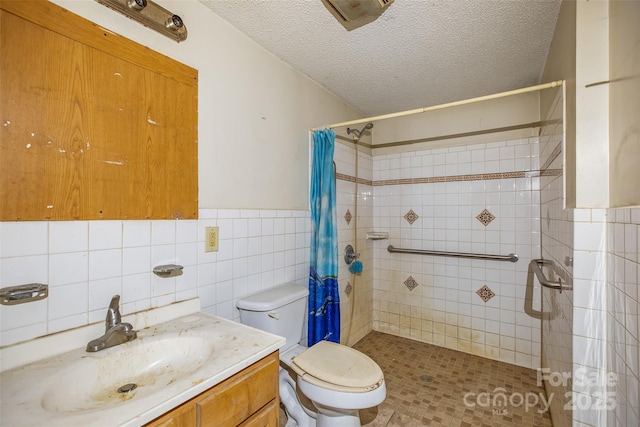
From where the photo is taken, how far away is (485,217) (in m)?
2.43

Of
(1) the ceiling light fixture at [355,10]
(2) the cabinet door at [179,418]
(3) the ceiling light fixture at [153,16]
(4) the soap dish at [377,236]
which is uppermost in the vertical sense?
(1) the ceiling light fixture at [355,10]

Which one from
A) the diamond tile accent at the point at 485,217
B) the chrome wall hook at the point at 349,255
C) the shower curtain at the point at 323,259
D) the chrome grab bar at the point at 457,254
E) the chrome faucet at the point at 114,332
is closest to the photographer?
the chrome faucet at the point at 114,332

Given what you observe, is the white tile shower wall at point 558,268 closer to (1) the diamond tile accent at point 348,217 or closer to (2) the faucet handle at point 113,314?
(1) the diamond tile accent at point 348,217

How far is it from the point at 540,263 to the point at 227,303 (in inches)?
86.6

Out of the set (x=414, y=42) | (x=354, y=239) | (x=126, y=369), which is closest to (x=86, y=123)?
(x=126, y=369)

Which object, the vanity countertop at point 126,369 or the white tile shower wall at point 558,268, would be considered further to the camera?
the white tile shower wall at point 558,268

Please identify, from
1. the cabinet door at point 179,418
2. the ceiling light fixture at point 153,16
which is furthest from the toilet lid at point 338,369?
the ceiling light fixture at point 153,16

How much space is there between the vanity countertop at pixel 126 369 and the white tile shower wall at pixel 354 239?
146 centimetres

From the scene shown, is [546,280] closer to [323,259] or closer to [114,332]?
[323,259]

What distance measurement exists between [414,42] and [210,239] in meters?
1.65

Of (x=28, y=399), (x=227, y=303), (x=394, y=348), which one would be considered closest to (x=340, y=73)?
(x=227, y=303)

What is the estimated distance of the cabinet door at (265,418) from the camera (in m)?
0.96

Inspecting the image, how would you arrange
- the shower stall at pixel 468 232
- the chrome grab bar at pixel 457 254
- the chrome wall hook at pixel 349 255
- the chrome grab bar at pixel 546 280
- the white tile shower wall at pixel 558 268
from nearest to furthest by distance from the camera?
the white tile shower wall at pixel 558 268 → the chrome grab bar at pixel 546 280 → the shower stall at pixel 468 232 → the chrome grab bar at pixel 457 254 → the chrome wall hook at pixel 349 255

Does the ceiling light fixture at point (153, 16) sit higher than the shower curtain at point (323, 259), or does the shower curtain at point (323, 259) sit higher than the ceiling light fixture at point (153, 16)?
the ceiling light fixture at point (153, 16)
